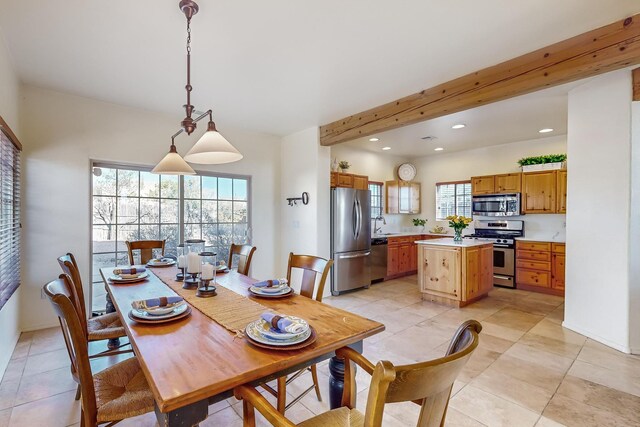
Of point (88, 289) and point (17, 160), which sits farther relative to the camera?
point (88, 289)

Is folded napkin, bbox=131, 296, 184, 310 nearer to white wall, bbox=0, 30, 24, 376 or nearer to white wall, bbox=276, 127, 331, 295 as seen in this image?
white wall, bbox=0, 30, 24, 376

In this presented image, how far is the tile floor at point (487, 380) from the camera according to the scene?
1.95 m

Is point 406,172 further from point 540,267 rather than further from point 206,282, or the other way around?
point 206,282

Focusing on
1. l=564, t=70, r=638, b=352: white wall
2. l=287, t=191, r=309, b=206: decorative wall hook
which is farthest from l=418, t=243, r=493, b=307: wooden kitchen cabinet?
l=287, t=191, r=309, b=206: decorative wall hook

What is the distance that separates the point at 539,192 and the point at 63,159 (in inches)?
272

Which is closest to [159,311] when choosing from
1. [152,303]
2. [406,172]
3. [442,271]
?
[152,303]

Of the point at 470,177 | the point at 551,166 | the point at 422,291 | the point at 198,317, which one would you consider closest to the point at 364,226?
the point at 422,291

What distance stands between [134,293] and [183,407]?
51.9 inches

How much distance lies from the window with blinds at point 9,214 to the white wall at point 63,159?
202mm

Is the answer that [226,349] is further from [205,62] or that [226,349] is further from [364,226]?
[364,226]

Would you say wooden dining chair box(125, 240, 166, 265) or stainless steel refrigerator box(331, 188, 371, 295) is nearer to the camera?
wooden dining chair box(125, 240, 166, 265)

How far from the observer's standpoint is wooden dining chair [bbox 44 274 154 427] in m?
1.20

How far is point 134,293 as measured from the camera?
2006 mm

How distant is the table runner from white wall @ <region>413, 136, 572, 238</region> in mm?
5731
